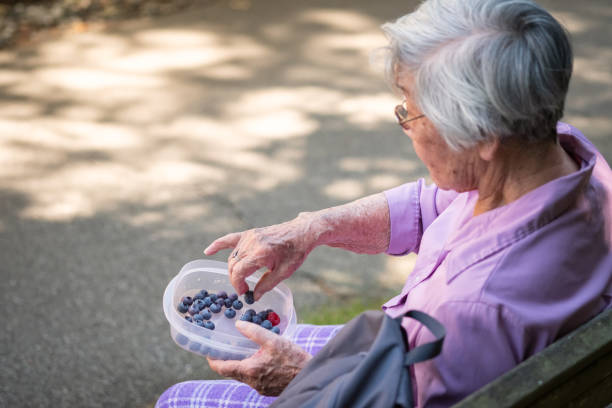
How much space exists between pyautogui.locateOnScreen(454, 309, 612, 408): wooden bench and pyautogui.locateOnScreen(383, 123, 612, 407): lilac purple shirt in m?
0.06

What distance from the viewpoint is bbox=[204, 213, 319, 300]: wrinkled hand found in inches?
67.4

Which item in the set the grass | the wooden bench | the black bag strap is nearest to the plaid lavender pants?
the black bag strap

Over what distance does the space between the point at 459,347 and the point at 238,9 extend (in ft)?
15.1

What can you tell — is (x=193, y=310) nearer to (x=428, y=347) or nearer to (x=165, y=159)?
(x=428, y=347)

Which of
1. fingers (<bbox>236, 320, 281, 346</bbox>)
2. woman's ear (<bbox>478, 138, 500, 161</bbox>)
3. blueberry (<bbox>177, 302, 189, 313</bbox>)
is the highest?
woman's ear (<bbox>478, 138, 500, 161</bbox>)

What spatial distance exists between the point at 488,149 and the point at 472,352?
1.30 ft

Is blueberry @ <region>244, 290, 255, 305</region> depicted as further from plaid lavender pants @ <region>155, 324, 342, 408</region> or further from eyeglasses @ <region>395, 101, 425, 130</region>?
eyeglasses @ <region>395, 101, 425, 130</region>

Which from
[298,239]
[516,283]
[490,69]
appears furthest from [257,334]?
[490,69]

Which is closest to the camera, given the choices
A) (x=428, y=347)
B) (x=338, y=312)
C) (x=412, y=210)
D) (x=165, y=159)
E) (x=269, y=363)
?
(x=428, y=347)

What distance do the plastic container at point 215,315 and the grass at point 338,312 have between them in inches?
39.4

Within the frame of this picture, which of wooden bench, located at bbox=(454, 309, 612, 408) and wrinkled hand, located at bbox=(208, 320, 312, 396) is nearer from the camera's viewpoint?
wooden bench, located at bbox=(454, 309, 612, 408)

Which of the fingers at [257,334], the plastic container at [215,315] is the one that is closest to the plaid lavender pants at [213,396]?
the plastic container at [215,315]

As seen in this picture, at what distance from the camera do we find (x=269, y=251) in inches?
67.7

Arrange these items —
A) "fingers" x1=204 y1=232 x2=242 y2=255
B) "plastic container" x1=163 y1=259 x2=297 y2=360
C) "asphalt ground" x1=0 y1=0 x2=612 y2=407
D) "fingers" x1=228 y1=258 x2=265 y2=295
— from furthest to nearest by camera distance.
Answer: "asphalt ground" x1=0 y1=0 x2=612 y2=407, "fingers" x1=204 y1=232 x2=242 y2=255, "fingers" x1=228 y1=258 x2=265 y2=295, "plastic container" x1=163 y1=259 x2=297 y2=360
